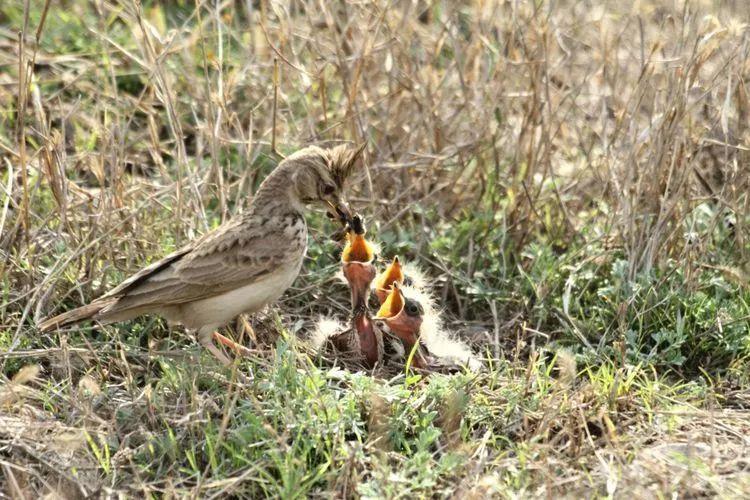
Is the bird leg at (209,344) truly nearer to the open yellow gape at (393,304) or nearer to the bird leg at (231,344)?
the bird leg at (231,344)

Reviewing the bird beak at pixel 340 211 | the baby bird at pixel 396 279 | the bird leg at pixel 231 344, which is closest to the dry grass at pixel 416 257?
the bird leg at pixel 231 344

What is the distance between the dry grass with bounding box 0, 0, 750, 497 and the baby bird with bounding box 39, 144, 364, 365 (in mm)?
205

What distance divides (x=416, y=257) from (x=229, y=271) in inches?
53.4

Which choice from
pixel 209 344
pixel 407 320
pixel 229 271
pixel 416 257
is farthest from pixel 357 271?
pixel 416 257

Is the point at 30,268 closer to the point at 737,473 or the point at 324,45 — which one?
the point at 324,45

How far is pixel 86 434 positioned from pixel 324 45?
3.31m

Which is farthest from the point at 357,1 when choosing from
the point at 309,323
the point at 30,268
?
the point at 30,268

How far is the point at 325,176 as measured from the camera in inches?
211

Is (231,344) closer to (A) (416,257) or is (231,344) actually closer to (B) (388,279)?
(B) (388,279)

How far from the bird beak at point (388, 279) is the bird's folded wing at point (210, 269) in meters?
0.54

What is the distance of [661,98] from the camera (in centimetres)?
705

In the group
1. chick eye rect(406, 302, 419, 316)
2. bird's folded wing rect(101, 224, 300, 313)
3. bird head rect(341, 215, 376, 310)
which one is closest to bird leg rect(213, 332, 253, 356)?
bird's folded wing rect(101, 224, 300, 313)

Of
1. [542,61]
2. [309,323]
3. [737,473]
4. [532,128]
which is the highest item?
[542,61]

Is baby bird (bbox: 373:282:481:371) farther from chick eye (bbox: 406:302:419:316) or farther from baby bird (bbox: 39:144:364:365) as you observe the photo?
baby bird (bbox: 39:144:364:365)
